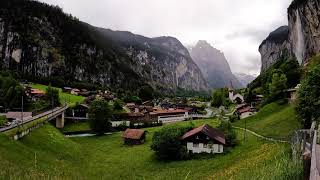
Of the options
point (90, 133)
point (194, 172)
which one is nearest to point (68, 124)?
point (90, 133)

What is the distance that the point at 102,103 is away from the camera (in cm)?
9294

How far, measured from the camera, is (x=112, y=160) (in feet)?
198

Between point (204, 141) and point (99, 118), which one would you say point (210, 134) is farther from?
point (99, 118)

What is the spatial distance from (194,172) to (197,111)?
8510 cm

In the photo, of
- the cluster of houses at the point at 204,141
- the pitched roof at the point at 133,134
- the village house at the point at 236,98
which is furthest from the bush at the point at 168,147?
the village house at the point at 236,98

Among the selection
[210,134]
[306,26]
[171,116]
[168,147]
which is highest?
[306,26]

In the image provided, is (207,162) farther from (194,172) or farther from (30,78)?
(30,78)

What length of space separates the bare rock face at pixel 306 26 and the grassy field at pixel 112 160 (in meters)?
43.9

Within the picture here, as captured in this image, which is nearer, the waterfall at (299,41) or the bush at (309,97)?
the bush at (309,97)

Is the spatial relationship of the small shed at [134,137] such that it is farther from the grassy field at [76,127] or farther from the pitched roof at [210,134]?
the grassy field at [76,127]

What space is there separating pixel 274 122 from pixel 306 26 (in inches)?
1908

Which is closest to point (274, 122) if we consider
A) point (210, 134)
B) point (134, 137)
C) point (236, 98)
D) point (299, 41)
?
point (210, 134)

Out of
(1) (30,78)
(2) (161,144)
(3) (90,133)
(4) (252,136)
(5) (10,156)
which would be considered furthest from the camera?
(1) (30,78)

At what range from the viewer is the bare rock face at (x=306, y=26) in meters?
99.2
